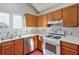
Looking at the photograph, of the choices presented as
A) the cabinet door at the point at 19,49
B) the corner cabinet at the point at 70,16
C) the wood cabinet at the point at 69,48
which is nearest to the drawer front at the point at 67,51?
the wood cabinet at the point at 69,48

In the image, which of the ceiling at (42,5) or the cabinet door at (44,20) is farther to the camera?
→ the cabinet door at (44,20)

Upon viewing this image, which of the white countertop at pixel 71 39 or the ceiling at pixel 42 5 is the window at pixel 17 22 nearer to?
the ceiling at pixel 42 5

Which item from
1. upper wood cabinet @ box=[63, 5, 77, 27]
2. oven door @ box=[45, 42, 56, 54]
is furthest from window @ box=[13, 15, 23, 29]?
upper wood cabinet @ box=[63, 5, 77, 27]

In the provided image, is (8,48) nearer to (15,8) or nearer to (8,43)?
(8,43)

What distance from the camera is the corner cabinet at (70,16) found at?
1082 mm

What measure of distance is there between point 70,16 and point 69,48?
442 mm

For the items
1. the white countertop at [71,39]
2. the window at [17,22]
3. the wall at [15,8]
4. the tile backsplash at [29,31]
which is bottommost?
the white countertop at [71,39]

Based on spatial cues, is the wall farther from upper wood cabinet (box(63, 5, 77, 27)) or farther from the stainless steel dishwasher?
upper wood cabinet (box(63, 5, 77, 27))

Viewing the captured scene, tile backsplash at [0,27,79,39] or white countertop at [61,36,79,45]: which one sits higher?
tile backsplash at [0,27,79,39]

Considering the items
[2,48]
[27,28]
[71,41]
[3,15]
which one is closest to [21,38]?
[27,28]

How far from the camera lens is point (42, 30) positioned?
1229mm

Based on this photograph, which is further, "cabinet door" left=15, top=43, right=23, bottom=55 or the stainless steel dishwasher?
the stainless steel dishwasher

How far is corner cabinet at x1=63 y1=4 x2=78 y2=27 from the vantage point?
1082 millimetres

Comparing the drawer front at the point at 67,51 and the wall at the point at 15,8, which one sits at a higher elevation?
the wall at the point at 15,8
